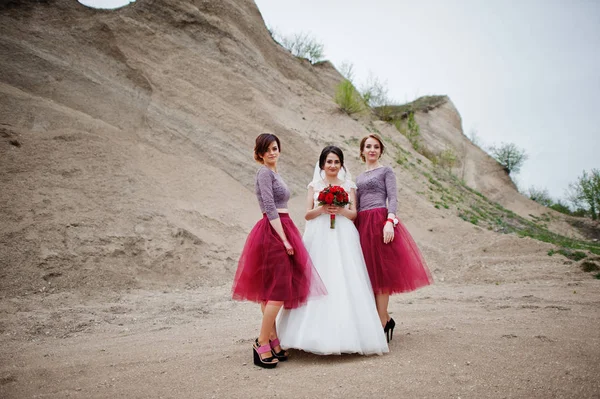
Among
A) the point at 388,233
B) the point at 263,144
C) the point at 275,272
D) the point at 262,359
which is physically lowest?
the point at 262,359

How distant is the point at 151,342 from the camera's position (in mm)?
4566

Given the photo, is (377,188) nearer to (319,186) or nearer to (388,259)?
(319,186)

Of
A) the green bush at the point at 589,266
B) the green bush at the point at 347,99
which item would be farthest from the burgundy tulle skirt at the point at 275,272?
the green bush at the point at 347,99

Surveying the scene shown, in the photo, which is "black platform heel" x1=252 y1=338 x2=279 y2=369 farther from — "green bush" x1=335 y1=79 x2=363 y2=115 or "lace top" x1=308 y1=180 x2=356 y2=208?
"green bush" x1=335 y1=79 x2=363 y2=115

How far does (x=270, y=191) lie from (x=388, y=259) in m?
1.49

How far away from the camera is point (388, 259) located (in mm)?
4145

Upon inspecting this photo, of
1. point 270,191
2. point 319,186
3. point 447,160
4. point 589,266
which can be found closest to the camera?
point 270,191

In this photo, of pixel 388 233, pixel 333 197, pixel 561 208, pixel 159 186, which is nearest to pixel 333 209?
pixel 333 197

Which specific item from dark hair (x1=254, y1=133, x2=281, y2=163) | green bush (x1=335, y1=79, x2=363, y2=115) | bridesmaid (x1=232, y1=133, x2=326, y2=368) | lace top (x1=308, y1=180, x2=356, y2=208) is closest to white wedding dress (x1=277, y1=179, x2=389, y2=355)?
bridesmaid (x1=232, y1=133, x2=326, y2=368)

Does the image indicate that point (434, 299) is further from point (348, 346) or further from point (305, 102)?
point (305, 102)

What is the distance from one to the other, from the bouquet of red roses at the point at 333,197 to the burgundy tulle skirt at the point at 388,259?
0.46m

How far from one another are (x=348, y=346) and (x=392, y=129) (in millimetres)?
18045

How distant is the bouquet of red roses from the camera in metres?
3.93

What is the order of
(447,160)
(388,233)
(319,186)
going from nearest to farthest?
(388,233), (319,186), (447,160)
